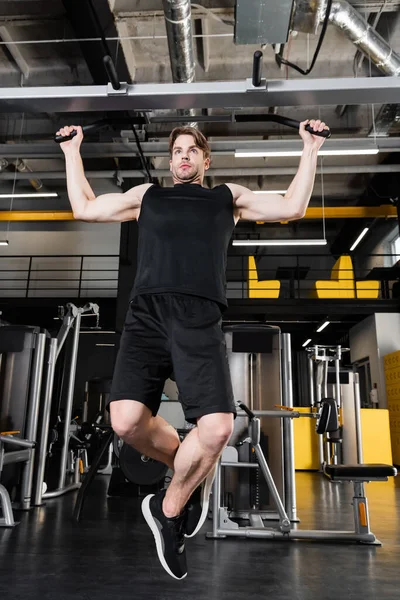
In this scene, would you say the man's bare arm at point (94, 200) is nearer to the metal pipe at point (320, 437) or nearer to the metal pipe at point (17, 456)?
the metal pipe at point (17, 456)

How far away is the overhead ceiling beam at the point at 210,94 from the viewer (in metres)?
1.82

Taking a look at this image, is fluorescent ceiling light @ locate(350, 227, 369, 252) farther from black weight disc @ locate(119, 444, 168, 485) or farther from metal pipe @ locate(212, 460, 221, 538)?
black weight disc @ locate(119, 444, 168, 485)

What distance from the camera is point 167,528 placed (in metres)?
1.68

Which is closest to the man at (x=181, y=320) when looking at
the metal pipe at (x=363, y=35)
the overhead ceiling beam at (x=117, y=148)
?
the metal pipe at (x=363, y=35)

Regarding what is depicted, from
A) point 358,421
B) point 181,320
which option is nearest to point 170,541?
point 181,320

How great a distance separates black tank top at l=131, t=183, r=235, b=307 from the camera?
1.67 meters

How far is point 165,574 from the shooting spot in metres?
2.33

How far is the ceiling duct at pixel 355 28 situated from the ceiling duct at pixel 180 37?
3.17 ft

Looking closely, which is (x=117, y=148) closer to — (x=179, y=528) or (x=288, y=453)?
(x=288, y=453)

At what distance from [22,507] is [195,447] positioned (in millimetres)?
2903

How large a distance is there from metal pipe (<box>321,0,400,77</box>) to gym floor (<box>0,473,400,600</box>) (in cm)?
400

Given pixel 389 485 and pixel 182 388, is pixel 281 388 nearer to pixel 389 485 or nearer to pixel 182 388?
pixel 182 388

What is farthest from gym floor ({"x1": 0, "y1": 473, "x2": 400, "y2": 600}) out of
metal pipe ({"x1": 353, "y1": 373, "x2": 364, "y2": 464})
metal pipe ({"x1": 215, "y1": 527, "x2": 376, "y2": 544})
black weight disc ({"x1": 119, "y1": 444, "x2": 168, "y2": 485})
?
metal pipe ({"x1": 353, "y1": 373, "x2": 364, "y2": 464})

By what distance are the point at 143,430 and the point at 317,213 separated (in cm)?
806
